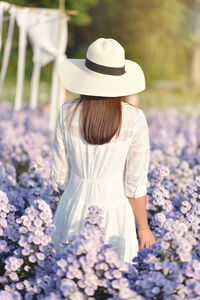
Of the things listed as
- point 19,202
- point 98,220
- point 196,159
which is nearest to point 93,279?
point 98,220

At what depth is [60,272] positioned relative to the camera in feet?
7.34

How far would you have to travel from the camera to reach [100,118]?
96.6 inches

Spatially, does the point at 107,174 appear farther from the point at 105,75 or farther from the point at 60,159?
the point at 105,75

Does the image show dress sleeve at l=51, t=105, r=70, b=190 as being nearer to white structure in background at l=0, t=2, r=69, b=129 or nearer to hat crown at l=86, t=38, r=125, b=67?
hat crown at l=86, t=38, r=125, b=67

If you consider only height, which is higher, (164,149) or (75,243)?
(75,243)

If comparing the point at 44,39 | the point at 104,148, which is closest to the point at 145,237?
the point at 104,148

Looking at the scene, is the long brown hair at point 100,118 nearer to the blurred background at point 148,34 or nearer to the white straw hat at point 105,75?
the white straw hat at point 105,75

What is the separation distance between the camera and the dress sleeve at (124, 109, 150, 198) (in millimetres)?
2535

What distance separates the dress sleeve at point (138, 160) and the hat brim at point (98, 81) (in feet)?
0.55

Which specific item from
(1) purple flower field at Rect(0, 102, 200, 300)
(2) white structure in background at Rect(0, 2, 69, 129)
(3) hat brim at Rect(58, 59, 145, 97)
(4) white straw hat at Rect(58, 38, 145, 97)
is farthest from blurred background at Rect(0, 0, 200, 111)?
(4) white straw hat at Rect(58, 38, 145, 97)

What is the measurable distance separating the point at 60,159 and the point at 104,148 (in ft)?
1.07

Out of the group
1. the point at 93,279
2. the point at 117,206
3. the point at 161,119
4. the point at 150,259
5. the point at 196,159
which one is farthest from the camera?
the point at 161,119

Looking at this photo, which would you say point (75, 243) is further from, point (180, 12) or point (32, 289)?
point (180, 12)

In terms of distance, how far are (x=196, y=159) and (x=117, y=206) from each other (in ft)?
8.32
